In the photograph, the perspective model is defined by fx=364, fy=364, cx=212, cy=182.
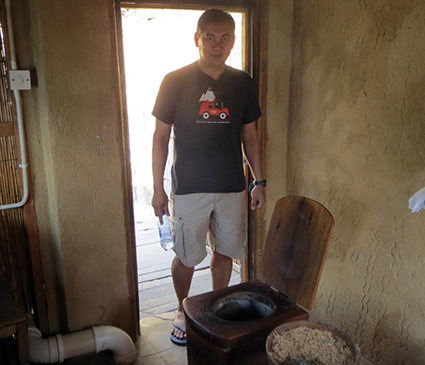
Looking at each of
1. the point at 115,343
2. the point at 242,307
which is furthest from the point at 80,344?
the point at 242,307

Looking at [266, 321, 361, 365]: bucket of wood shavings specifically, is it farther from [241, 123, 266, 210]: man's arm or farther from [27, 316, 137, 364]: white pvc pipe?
[27, 316, 137, 364]: white pvc pipe

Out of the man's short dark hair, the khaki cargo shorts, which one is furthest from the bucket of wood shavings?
the man's short dark hair

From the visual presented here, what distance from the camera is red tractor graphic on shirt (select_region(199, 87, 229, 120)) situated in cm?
169

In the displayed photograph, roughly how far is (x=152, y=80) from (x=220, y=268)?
94.9 inches

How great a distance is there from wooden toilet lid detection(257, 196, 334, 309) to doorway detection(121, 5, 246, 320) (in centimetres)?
101

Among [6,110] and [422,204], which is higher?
[6,110]

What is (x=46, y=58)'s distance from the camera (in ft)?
5.05

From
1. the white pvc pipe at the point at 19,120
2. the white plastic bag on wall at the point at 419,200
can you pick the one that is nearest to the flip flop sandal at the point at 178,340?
the white pvc pipe at the point at 19,120

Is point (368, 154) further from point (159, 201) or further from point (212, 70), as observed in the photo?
point (159, 201)

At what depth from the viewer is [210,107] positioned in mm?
1693

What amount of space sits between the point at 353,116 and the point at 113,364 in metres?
1.62

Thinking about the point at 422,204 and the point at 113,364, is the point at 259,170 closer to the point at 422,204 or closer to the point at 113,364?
the point at 422,204

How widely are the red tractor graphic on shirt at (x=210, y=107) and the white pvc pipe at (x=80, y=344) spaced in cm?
112

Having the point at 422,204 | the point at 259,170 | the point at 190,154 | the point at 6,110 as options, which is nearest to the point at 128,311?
the point at 190,154
